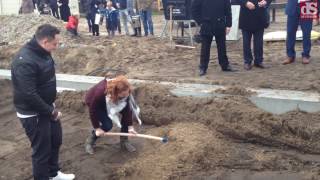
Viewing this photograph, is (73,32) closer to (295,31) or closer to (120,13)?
(120,13)

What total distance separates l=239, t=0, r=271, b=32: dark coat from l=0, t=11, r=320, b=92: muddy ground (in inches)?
28.8

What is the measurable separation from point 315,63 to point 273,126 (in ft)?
9.33

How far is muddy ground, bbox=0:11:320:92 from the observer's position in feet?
24.7

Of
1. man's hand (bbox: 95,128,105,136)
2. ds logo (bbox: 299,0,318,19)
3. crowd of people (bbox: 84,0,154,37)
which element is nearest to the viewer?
man's hand (bbox: 95,128,105,136)

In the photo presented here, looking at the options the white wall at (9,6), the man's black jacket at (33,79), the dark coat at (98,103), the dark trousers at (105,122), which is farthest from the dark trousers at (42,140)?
the white wall at (9,6)

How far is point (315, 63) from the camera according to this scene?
836cm

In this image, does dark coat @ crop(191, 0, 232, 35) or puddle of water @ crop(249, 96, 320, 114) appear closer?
puddle of water @ crop(249, 96, 320, 114)

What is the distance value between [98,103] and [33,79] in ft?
3.46

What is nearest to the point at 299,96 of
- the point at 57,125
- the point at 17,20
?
the point at 57,125

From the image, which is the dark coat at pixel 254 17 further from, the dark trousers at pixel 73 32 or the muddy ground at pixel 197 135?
the dark trousers at pixel 73 32

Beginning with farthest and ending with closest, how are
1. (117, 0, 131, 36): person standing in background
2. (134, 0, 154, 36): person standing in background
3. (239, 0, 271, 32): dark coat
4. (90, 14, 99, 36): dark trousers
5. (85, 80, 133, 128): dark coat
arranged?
(90, 14, 99, 36): dark trousers → (117, 0, 131, 36): person standing in background → (134, 0, 154, 36): person standing in background → (239, 0, 271, 32): dark coat → (85, 80, 133, 128): dark coat

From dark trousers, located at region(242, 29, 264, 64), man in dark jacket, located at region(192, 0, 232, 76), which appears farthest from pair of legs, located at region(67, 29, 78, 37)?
dark trousers, located at region(242, 29, 264, 64)

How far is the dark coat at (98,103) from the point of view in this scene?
210 inches

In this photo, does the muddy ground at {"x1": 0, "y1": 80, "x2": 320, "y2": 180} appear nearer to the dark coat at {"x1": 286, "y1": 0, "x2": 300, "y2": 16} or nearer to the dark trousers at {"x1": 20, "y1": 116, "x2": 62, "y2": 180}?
the dark trousers at {"x1": 20, "y1": 116, "x2": 62, "y2": 180}
